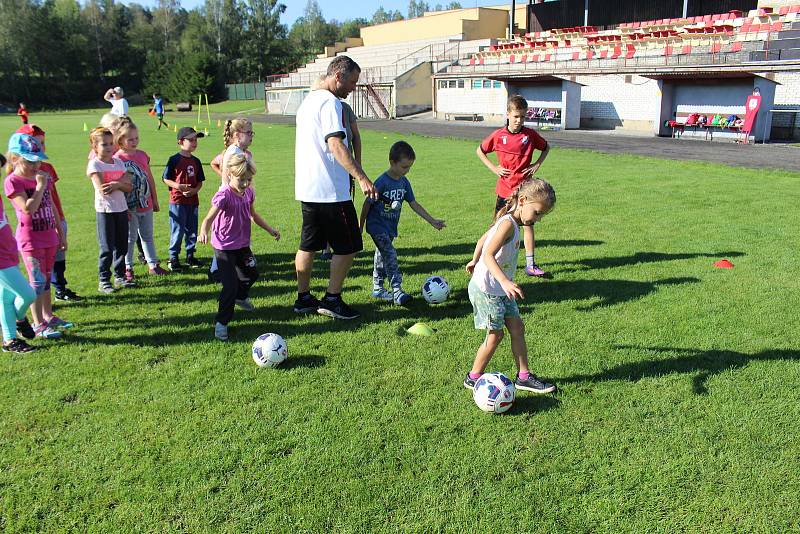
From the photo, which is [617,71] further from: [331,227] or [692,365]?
[692,365]

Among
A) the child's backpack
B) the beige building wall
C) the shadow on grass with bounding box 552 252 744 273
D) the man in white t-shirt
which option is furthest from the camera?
the beige building wall

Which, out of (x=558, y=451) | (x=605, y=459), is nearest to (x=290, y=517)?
(x=558, y=451)

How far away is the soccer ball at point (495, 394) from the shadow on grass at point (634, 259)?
11.4ft

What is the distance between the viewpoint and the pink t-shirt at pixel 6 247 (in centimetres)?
452

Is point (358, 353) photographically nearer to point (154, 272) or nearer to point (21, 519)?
point (21, 519)

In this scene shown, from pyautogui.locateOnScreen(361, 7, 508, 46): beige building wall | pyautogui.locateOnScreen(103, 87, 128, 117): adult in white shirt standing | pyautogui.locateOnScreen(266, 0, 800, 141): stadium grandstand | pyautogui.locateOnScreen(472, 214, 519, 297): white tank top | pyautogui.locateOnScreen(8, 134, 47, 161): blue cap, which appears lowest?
pyautogui.locateOnScreen(472, 214, 519, 297): white tank top

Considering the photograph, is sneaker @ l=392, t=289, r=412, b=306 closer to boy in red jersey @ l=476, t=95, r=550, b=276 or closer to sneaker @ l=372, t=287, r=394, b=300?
sneaker @ l=372, t=287, r=394, b=300

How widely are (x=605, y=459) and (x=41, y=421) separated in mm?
3624

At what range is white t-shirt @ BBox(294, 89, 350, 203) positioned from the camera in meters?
5.00

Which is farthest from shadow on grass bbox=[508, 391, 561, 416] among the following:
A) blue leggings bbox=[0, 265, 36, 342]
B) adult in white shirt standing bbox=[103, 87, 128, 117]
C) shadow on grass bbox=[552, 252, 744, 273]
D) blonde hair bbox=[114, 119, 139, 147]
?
adult in white shirt standing bbox=[103, 87, 128, 117]

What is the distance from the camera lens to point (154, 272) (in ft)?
23.2

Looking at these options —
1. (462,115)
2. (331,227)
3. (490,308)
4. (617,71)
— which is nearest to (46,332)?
(331,227)

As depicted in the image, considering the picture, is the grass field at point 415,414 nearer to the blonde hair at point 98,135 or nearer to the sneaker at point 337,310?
the sneaker at point 337,310

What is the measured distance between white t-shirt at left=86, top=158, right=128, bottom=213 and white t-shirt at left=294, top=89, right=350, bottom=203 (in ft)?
7.12
